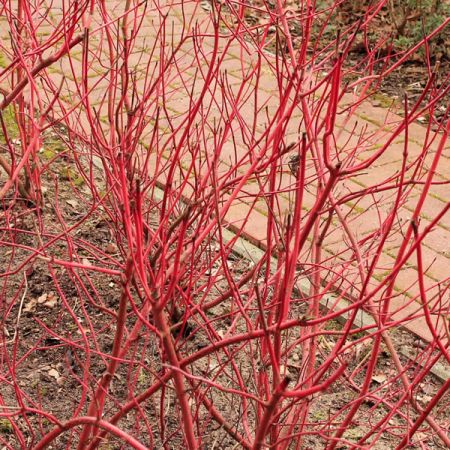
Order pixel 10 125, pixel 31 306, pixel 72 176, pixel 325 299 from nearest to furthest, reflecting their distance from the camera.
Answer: pixel 31 306 < pixel 325 299 < pixel 72 176 < pixel 10 125

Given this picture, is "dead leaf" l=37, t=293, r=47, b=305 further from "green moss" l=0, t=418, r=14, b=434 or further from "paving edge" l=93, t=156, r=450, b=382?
"paving edge" l=93, t=156, r=450, b=382

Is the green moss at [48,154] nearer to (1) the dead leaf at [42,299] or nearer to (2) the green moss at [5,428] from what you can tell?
(1) the dead leaf at [42,299]

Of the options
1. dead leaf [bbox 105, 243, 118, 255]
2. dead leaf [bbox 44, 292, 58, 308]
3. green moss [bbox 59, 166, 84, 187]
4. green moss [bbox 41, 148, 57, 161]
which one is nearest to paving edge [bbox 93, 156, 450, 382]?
green moss [bbox 59, 166, 84, 187]

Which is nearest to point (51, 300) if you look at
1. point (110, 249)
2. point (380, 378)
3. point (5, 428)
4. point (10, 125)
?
point (110, 249)

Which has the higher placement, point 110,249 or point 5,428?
point 110,249

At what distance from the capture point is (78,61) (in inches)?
251

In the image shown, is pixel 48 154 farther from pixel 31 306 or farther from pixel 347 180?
pixel 347 180

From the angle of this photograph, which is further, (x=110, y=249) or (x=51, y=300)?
(x=110, y=249)

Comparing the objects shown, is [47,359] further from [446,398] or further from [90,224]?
[446,398]

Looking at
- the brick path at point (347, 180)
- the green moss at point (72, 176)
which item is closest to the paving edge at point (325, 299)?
the brick path at point (347, 180)

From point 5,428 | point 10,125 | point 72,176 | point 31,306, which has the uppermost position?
point 10,125

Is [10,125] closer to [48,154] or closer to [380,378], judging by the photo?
[48,154]

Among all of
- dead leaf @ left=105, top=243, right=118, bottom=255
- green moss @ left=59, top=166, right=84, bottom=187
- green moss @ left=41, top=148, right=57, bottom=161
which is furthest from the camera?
green moss @ left=41, top=148, right=57, bottom=161

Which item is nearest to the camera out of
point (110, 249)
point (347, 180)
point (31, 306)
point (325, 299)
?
point (31, 306)
